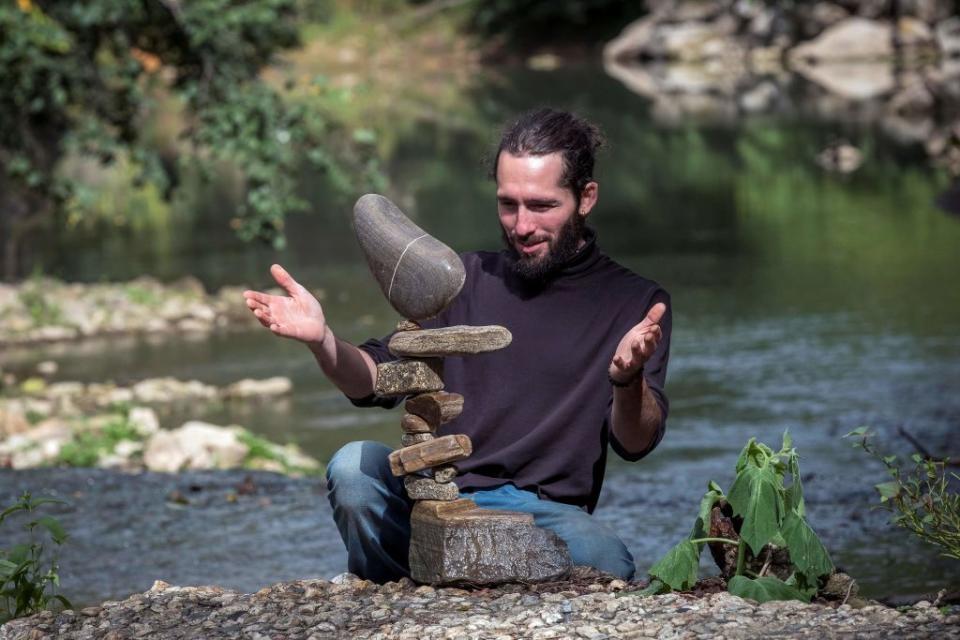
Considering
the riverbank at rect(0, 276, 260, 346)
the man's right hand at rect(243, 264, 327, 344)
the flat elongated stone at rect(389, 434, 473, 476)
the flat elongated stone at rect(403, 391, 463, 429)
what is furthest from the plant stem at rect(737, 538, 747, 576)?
the riverbank at rect(0, 276, 260, 346)

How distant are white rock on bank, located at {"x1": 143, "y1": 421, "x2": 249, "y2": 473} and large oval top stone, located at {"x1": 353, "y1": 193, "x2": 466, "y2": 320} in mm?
4364

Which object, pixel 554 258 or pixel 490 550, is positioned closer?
pixel 490 550

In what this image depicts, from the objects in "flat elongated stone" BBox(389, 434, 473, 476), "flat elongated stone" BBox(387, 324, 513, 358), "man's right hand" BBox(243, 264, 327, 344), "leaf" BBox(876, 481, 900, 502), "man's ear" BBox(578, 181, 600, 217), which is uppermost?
"man's ear" BBox(578, 181, 600, 217)

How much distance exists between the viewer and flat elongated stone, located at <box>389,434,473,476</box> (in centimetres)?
498

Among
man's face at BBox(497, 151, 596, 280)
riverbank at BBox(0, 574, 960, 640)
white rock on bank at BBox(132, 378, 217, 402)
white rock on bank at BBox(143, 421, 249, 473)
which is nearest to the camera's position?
riverbank at BBox(0, 574, 960, 640)

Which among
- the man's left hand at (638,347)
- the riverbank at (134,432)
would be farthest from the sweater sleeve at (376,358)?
the riverbank at (134,432)

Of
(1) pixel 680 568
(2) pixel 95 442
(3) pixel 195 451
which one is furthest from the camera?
(2) pixel 95 442

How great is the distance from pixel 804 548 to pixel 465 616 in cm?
96

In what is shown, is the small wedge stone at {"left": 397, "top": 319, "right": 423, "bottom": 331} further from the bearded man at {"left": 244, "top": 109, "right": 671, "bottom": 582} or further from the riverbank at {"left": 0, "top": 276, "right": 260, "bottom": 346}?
the riverbank at {"left": 0, "top": 276, "right": 260, "bottom": 346}

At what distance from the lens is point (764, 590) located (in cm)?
451

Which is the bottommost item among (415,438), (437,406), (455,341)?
(415,438)

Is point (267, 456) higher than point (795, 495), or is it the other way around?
point (795, 495)

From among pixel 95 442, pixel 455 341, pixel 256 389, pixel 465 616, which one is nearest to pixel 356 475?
pixel 455 341

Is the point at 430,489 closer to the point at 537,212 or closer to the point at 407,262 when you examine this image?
the point at 407,262
